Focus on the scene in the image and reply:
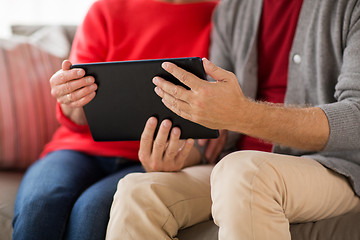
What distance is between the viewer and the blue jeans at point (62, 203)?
1015 millimetres

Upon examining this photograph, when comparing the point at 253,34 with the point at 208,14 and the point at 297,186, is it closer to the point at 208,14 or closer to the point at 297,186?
the point at 208,14

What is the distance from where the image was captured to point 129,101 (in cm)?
100

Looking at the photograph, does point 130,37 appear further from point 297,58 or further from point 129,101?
point 297,58

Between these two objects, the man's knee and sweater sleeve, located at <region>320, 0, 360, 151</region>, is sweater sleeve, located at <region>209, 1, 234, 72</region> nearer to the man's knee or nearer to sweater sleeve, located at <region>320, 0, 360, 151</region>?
sweater sleeve, located at <region>320, 0, 360, 151</region>

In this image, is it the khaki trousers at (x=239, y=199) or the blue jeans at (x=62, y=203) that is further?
the blue jeans at (x=62, y=203)

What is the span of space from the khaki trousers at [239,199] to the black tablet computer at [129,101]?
13 centimetres

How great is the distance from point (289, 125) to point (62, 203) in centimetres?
64

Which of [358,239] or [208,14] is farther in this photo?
[208,14]

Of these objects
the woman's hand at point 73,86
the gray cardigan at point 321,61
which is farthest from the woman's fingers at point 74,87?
the gray cardigan at point 321,61

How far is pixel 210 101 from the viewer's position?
0.88 m

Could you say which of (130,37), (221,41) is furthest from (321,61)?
(130,37)

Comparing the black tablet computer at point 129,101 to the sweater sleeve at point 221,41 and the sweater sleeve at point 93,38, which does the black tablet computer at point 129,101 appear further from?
the sweater sleeve at point 221,41

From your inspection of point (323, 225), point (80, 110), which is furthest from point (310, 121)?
point (80, 110)

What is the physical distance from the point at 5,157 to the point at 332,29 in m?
1.17
